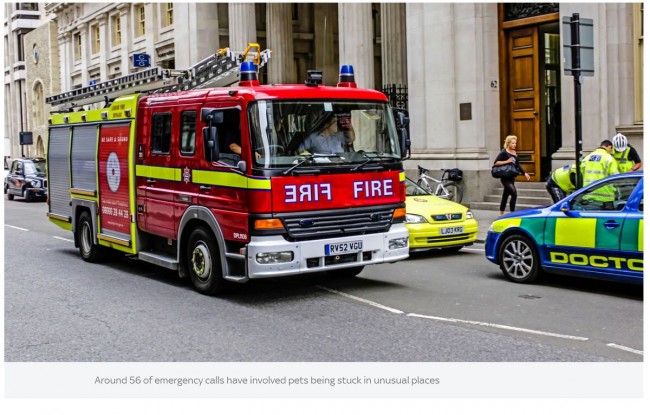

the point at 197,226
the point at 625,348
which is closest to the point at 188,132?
the point at 197,226

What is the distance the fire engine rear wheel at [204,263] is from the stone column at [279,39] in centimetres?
2156

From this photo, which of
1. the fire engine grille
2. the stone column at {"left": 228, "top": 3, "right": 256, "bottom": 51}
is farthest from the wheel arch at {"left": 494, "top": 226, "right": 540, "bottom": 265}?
the stone column at {"left": 228, "top": 3, "right": 256, "bottom": 51}

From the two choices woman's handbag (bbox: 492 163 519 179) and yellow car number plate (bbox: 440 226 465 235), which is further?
woman's handbag (bbox: 492 163 519 179)

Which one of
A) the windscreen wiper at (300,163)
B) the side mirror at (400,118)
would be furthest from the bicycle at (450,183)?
the windscreen wiper at (300,163)

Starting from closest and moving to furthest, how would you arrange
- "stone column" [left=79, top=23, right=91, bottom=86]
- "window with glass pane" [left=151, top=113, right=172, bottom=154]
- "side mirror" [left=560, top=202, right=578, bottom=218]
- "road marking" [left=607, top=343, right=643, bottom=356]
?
"road marking" [left=607, top=343, right=643, bottom=356] < "side mirror" [left=560, top=202, right=578, bottom=218] < "window with glass pane" [left=151, top=113, right=172, bottom=154] < "stone column" [left=79, top=23, right=91, bottom=86]

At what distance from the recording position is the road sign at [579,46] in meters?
12.8

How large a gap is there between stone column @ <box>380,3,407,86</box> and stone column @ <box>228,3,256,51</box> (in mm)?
6782

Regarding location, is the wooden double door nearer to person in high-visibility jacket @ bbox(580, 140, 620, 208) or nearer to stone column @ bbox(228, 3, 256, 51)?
person in high-visibility jacket @ bbox(580, 140, 620, 208)

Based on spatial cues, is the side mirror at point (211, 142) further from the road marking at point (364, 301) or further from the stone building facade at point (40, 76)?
the stone building facade at point (40, 76)

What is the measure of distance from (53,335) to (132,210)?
376 centimetres

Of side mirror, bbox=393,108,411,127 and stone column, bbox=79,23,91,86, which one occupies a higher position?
stone column, bbox=79,23,91,86

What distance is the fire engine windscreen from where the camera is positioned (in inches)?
364

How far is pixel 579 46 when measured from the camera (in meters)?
12.9

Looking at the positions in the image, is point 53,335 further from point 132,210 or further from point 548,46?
point 548,46
